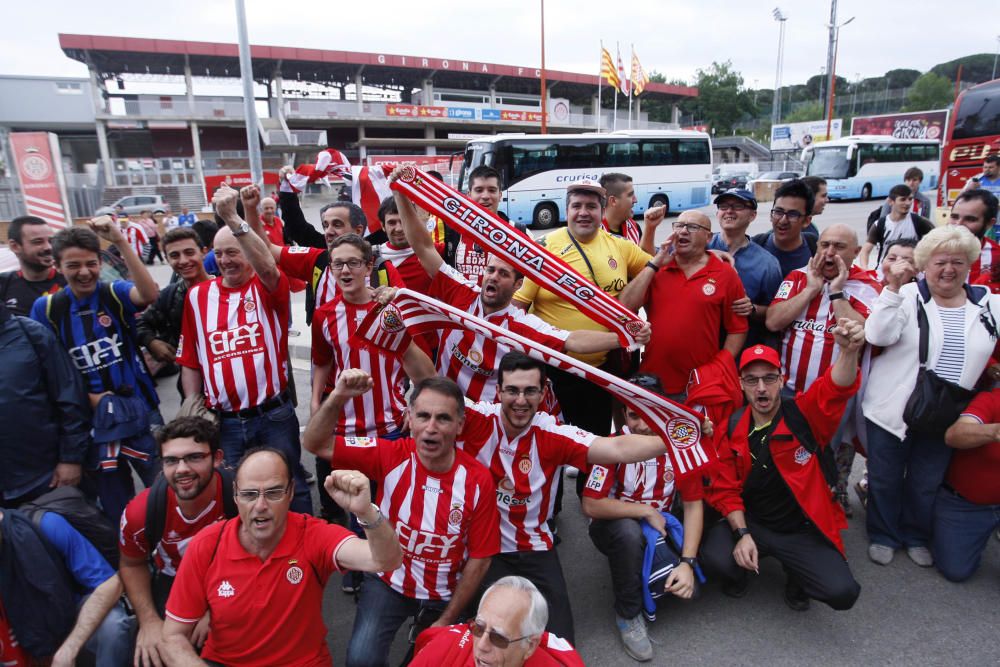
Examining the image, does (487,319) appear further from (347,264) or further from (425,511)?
(425,511)

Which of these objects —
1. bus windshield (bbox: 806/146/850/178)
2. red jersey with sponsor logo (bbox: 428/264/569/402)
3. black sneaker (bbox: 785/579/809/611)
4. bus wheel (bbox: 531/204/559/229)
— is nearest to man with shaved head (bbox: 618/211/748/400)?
red jersey with sponsor logo (bbox: 428/264/569/402)

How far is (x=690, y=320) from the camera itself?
383 centimetres

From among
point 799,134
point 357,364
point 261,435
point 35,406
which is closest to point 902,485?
point 357,364

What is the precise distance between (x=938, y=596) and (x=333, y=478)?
3613mm

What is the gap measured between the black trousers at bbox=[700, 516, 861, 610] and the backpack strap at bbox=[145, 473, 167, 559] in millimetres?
2946

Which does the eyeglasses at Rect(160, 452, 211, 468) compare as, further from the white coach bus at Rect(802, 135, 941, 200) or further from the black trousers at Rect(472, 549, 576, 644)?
the white coach bus at Rect(802, 135, 941, 200)

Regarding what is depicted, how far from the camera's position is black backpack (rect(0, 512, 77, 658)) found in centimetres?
257

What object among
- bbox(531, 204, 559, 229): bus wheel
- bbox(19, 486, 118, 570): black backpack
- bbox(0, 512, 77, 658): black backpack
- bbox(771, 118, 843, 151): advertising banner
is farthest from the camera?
bbox(771, 118, 843, 151): advertising banner

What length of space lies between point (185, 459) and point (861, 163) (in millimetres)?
33242

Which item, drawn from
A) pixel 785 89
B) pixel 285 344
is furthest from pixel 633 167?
pixel 785 89

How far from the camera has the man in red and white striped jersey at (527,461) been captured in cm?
314

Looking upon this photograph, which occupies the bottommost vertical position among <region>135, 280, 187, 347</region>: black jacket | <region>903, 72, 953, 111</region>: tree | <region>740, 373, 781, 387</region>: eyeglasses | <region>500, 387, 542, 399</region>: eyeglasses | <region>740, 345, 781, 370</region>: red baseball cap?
<region>740, 373, 781, 387</region>: eyeglasses

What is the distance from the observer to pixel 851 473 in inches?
192

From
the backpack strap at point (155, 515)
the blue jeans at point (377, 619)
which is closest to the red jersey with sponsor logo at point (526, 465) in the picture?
the blue jeans at point (377, 619)
